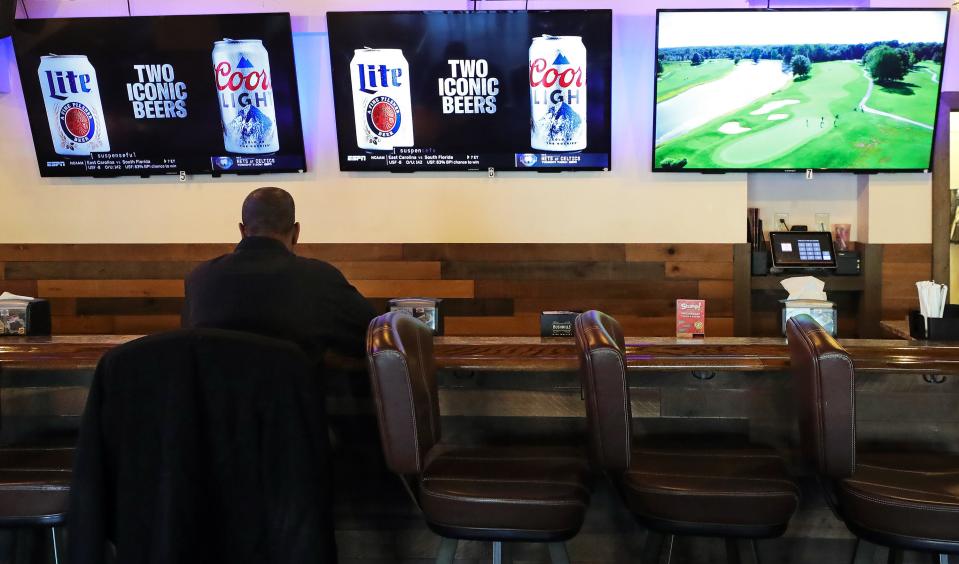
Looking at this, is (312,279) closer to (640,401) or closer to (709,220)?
(640,401)

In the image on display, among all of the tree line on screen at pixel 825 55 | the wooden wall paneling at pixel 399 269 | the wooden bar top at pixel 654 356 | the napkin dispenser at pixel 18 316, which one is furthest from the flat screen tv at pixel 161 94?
the tree line on screen at pixel 825 55

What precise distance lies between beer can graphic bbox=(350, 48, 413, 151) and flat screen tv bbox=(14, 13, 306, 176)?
0.31 meters

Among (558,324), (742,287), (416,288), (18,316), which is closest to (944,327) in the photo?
(558,324)

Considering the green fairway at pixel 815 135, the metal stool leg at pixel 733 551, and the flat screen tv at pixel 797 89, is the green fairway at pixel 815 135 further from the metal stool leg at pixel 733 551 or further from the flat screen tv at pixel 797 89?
the metal stool leg at pixel 733 551

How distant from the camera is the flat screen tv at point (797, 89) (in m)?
3.62

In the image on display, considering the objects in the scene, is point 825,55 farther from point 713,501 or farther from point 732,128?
point 713,501

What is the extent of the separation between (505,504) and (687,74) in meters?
2.60

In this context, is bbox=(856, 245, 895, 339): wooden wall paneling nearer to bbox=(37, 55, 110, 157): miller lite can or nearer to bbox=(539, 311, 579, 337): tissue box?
bbox=(539, 311, 579, 337): tissue box

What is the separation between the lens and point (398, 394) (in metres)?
1.73

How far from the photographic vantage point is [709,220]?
3.92 metres

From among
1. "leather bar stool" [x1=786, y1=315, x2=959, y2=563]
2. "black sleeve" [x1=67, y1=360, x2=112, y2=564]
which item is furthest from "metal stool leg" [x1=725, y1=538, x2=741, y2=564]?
"black sleeve" [x1=67, y1=360, x2=112, y2=564]

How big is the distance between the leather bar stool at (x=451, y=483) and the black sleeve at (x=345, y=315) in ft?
1.15

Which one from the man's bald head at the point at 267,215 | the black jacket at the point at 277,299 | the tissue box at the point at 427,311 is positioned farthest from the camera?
the tissue box at the point at 427,311

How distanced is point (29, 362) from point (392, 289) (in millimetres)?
1966
